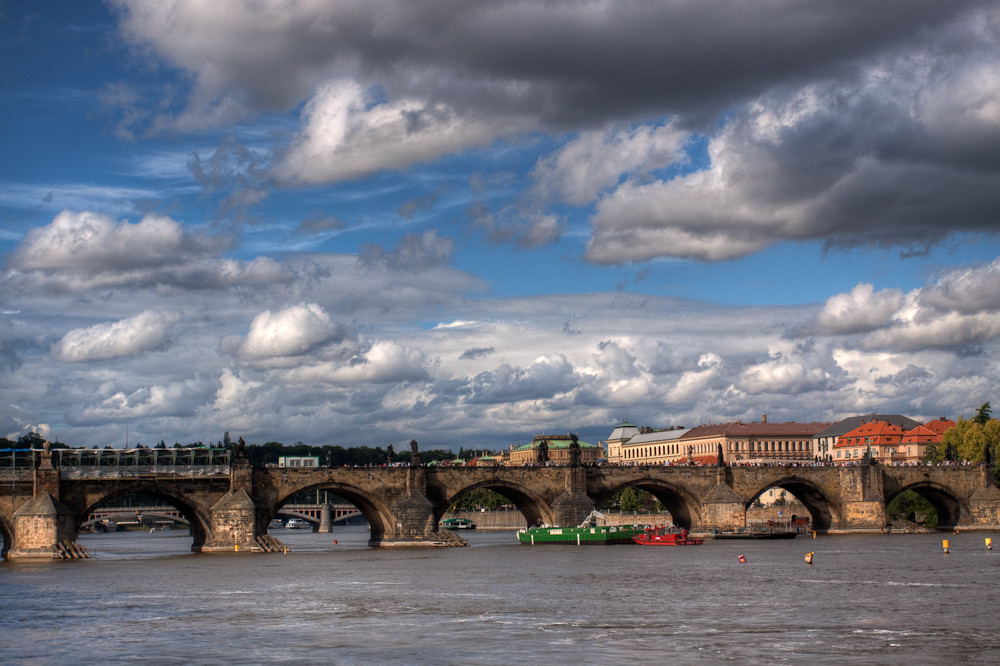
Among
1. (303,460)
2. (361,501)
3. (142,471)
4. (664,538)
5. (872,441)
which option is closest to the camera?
(142,471)

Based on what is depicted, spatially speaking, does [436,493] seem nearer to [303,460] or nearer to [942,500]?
[303,460]

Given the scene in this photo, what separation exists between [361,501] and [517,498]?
14.3m

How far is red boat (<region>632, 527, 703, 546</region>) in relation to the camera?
87312 millimetres

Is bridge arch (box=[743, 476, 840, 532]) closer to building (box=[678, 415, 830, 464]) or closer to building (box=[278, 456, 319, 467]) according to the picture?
building (box=[278, 456, 319, 467])

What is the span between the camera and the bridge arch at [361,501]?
84312 mm

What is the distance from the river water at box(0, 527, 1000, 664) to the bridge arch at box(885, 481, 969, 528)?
30.7m

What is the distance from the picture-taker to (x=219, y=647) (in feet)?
119

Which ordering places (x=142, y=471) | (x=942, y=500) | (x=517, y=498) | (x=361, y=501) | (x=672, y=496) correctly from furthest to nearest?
(x=942, y=500) < (x=672, y=496) < (x=517, y=498) < (x=361, y=501) < (x=142, y=471)

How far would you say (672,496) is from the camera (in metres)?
100

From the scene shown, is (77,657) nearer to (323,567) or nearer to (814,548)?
(323,567)

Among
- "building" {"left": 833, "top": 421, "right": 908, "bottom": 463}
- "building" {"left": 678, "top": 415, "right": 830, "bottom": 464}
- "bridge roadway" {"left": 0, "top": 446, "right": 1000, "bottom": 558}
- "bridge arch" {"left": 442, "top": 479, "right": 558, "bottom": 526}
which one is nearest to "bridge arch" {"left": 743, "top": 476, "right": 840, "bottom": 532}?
"bridge roadway" {"left": 0, "top": 446, "right": 1000, "bottom": 558}

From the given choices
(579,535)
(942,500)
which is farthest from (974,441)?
(579,535)

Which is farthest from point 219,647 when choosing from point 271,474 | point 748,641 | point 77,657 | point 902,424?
point 902,424

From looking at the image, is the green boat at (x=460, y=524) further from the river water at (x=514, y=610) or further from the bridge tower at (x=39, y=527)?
the bridge tower at (x=39, y=527)
